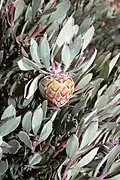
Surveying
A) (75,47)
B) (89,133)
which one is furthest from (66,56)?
(89,133)

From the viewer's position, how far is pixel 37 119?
768 mm

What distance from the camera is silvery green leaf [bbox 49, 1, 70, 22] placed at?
899 mm

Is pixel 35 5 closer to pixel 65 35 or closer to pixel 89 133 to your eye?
pixel 65 35

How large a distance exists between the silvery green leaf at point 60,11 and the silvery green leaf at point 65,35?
9 cm

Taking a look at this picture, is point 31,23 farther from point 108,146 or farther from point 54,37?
point 108,146

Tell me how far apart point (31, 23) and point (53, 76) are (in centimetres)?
18

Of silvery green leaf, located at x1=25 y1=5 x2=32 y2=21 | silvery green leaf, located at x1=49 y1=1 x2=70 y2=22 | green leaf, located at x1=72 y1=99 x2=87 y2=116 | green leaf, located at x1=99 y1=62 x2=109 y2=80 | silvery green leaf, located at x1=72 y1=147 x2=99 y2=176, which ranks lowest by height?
silvery green leaf, located at x1=72 y1=147 x2=99 y2=176

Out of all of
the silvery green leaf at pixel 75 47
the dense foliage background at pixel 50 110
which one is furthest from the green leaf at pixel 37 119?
the silvery green leaf at pixel 75 47

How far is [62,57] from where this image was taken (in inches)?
30.0

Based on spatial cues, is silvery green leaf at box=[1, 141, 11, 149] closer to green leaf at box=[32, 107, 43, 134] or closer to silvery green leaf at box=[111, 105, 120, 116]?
green leaf at box=[32, 107, 43, 134]

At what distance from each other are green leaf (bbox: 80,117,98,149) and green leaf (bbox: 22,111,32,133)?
96 millimetres

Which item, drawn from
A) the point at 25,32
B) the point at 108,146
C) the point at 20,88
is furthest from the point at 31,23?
the point at 108,146

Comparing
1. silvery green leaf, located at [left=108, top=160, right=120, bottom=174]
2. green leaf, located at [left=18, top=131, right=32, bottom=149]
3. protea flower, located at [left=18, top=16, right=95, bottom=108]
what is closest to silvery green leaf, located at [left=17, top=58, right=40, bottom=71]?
protea flower, located at [left=18, top=16, right=95, bottom=108]

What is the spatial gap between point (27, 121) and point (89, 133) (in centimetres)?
11
